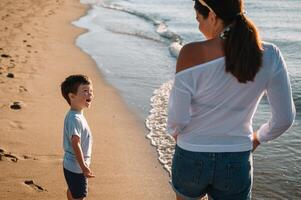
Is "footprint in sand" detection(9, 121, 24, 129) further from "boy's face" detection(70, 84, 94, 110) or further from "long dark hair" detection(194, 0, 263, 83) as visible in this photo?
"long dark hair" detection(194, 0, 263, 83)

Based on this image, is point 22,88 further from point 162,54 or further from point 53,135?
point 162,54

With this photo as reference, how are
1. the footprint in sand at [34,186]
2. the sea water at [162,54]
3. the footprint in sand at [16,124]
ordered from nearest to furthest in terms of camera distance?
the footprint in sand at [34,186] → the sea water at [162,54] → the footprint in sand at [16,124]

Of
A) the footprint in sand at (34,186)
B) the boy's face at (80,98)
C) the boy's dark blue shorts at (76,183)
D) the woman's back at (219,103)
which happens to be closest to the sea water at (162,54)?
the footprint in sand at (34,186)

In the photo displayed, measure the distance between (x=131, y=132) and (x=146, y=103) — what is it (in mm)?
1357

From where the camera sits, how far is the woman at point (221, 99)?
206cm

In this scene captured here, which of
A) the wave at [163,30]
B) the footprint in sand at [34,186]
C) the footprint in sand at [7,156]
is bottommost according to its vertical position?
the wave at [163,30]

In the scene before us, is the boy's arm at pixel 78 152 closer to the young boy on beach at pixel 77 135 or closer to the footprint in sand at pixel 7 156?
the young boy on beach at pixel 77 135

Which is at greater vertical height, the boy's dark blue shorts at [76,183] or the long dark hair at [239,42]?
the long dark hair at [239,42]

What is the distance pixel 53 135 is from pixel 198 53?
151 inches

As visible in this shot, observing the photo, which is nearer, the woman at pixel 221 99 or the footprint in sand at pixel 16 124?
the woman at pixel 221 99

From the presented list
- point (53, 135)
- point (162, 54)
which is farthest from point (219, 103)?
point (162, 54)

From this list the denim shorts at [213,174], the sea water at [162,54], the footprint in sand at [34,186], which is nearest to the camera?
the denim shorts at [213,174]

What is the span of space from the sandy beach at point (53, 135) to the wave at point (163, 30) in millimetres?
3297

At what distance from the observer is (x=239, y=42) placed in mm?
2061
